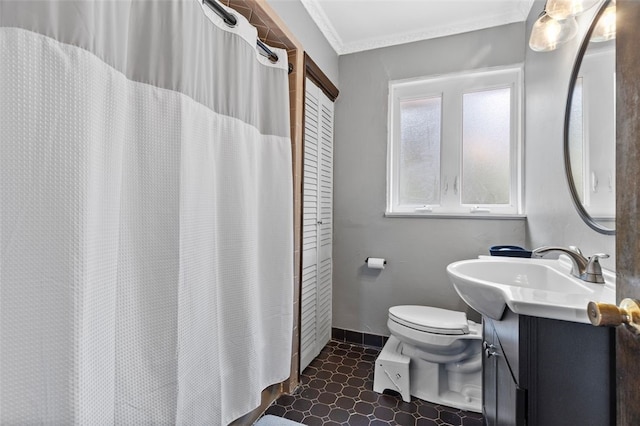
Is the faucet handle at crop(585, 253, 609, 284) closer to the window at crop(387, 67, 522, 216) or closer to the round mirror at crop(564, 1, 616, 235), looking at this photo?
the round mirror at crop(564, 1, 616, 235)

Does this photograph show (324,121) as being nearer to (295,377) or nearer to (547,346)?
(295,377)

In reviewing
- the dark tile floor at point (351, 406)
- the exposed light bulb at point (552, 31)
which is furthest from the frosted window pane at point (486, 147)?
the dark tile floor at point (351, 406)

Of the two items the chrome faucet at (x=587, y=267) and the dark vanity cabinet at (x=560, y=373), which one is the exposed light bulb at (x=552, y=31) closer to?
the chrome faucet at (x=587, y=267)

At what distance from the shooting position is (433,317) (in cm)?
170

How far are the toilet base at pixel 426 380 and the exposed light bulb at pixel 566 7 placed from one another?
5.46 ft

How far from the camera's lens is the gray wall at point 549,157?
47.3 inches

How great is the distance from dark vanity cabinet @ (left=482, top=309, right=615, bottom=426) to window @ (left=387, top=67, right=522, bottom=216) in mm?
1386

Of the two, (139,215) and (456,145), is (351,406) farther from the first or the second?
(456,145)

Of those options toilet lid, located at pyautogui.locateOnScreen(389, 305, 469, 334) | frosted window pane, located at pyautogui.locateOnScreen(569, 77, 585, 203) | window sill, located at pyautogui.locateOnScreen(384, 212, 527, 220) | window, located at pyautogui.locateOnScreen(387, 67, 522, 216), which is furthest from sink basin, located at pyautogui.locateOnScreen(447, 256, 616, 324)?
window, located at pyautogui.locateOnScreen(387, 67, 522, 216)

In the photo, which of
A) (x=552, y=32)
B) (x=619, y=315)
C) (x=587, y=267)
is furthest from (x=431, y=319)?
(x=552, y=32)

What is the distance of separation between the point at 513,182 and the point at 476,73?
0.78 m

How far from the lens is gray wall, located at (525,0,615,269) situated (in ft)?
3.94

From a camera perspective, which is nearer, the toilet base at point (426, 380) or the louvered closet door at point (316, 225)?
the toilet base at point (426, 380)

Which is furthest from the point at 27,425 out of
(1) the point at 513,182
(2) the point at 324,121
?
(1) the point at 513,182
